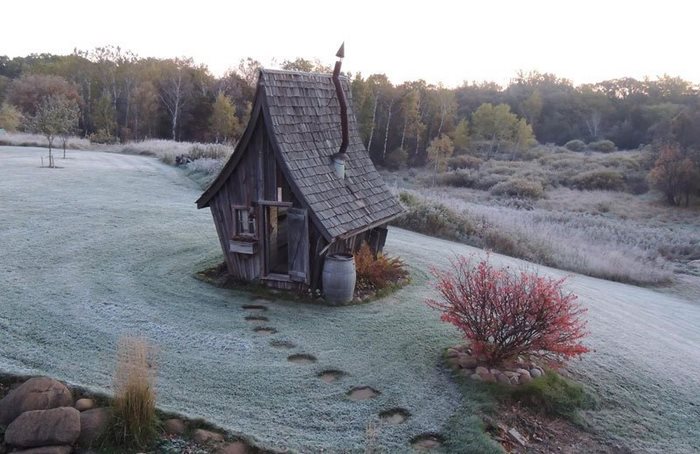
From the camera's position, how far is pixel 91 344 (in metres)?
7.89

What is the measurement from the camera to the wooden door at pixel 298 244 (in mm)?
10891

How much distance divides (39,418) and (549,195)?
4013 centimetres

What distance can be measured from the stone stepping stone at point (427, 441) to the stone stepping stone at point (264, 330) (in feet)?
11.6

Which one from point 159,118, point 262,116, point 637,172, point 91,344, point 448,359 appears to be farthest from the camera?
point 159,118

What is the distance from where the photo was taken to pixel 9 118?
42.6 metres

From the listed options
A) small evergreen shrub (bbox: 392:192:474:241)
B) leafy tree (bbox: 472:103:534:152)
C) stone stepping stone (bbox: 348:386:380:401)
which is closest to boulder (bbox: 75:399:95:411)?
stone stepping stone (bbox: 348:386:380:401)

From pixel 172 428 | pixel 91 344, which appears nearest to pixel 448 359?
pixel 172 428

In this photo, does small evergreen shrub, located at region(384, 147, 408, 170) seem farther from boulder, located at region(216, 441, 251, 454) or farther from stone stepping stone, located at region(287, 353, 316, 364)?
boulder, located at region(216, 441, 251, 454)

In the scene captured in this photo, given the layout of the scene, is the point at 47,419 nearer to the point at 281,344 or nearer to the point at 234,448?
the point at 234,448

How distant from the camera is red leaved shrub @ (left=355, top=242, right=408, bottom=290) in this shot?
39.3 feet

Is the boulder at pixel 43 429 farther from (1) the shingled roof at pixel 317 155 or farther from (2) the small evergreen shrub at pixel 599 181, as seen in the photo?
(2) the small evergreen shrub at pixel 599 181

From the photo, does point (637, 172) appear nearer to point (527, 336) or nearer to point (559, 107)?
point (559, 107)

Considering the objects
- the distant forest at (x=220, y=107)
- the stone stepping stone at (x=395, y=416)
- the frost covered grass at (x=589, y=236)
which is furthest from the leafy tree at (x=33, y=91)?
the stone stepping stone at (x=395, y=416)

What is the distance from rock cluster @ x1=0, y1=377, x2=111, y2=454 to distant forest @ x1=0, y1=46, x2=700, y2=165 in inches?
1702
